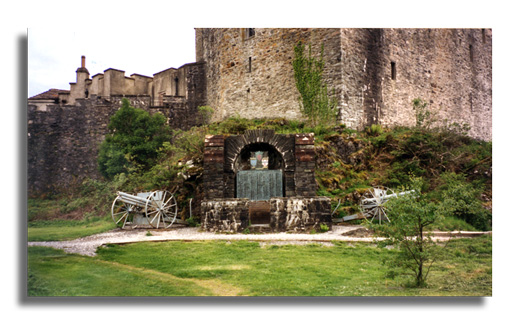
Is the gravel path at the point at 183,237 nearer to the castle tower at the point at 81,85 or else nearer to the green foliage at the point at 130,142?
the green foliage at the point at 130,142

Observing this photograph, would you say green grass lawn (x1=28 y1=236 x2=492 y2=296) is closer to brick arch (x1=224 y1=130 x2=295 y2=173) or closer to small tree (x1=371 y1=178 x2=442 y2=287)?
small tree (x1=371 y1=178 x2=442 y2=287)

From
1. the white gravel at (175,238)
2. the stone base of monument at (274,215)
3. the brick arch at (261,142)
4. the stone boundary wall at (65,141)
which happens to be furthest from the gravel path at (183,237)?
the brick arch at (261,142)

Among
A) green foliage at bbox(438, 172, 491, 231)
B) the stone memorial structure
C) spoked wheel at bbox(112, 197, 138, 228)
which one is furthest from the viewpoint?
the stone memorial structure

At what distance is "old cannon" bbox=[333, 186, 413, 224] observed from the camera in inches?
377

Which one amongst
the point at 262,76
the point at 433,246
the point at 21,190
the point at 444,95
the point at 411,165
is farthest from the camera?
the point at 262,76

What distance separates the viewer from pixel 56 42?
802 centimetres

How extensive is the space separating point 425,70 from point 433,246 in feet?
36.3

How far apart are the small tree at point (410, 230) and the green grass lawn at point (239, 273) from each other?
0.42m

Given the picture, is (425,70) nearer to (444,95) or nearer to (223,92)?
(444,95)

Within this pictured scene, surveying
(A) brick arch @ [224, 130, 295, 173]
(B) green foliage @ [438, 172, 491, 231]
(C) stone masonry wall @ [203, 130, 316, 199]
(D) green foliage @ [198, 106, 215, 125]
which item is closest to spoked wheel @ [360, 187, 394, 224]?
(C) stone masonry wall @ [203, 130, 316, 199]

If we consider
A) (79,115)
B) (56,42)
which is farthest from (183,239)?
(56,42)

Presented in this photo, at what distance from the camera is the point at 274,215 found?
9617 mm

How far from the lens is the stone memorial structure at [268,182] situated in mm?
9641

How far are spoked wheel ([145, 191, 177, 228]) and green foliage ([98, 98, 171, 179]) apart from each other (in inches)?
33.9
